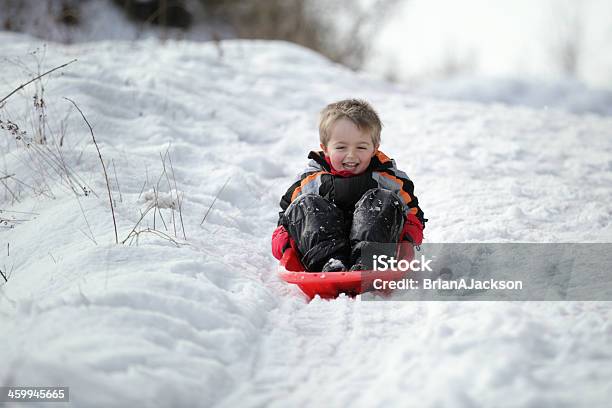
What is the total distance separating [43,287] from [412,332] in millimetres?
1399

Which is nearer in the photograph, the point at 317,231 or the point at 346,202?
the point at 317,231

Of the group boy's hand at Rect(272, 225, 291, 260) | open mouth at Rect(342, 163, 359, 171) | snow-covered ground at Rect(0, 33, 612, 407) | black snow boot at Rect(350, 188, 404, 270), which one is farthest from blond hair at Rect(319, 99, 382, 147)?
snow-covered ground at Rect(0, 33, 612, 407)

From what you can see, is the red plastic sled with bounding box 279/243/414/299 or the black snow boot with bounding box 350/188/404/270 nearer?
the red plastic sled with bounding box 279/243/414/299

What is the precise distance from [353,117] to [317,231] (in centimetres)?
63

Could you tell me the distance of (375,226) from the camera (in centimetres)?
236

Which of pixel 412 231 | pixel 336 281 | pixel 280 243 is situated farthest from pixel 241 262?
pixel 412 231

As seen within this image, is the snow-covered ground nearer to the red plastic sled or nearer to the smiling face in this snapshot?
the red plastic sled

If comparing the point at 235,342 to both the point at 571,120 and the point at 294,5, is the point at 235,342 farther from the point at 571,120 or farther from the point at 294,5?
the point at 294,5

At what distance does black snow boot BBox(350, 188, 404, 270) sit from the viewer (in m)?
2.32

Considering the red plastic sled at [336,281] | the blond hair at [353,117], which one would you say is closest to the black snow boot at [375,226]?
the red plastic sled at [336,281]

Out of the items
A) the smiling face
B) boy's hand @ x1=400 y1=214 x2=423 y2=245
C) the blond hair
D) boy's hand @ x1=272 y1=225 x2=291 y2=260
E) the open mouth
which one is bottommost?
boy's hand @ x1=272 y1=225 x2=291 y2=260

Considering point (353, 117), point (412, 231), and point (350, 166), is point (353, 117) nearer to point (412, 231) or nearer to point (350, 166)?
point (350, 166)

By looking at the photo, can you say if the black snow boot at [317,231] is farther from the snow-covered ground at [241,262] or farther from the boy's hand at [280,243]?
the snow-covered ground at [241,262]

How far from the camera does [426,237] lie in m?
2.91
